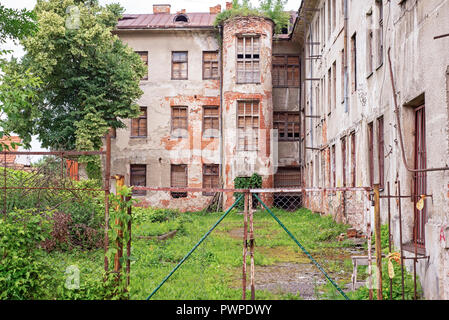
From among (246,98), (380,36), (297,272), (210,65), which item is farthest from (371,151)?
(210,65)

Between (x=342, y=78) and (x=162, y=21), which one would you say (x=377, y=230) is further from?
(x=162, y=21)

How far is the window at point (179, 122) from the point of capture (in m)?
32.1

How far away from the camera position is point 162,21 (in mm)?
33719

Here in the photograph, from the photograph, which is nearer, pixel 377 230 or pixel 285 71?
pixel 377 230

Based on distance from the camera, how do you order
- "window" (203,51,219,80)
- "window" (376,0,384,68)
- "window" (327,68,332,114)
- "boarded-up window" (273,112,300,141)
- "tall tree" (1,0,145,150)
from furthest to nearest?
1. "window" (203,51,219,80)
2. "boarded-up window" (273,112,300,141)
3. "tall tree" (1,0,145,150)
4. "window" (327,68,332,114)
5. "window" (376,0,384,68)

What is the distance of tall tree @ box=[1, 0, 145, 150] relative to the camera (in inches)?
976

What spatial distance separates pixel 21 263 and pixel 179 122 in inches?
993

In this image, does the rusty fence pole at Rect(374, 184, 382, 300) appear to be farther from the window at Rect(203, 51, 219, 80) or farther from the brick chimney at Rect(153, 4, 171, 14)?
the brick chimney at Rect(153, 4, 171, 14)

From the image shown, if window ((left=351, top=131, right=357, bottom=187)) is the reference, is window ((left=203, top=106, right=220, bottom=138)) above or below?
Result: above

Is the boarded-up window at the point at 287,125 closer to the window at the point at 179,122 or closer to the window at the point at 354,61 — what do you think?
the window at the point at 179,122

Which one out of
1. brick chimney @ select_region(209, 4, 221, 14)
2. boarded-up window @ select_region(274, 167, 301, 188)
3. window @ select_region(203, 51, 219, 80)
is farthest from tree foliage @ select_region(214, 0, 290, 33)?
boarded-up window @ select_region(274, 167, 301, 188)

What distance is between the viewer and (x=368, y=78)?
1499cm

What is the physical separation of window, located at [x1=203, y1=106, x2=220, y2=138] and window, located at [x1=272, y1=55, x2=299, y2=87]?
426 centimetres

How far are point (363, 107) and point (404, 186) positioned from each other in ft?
19.9
